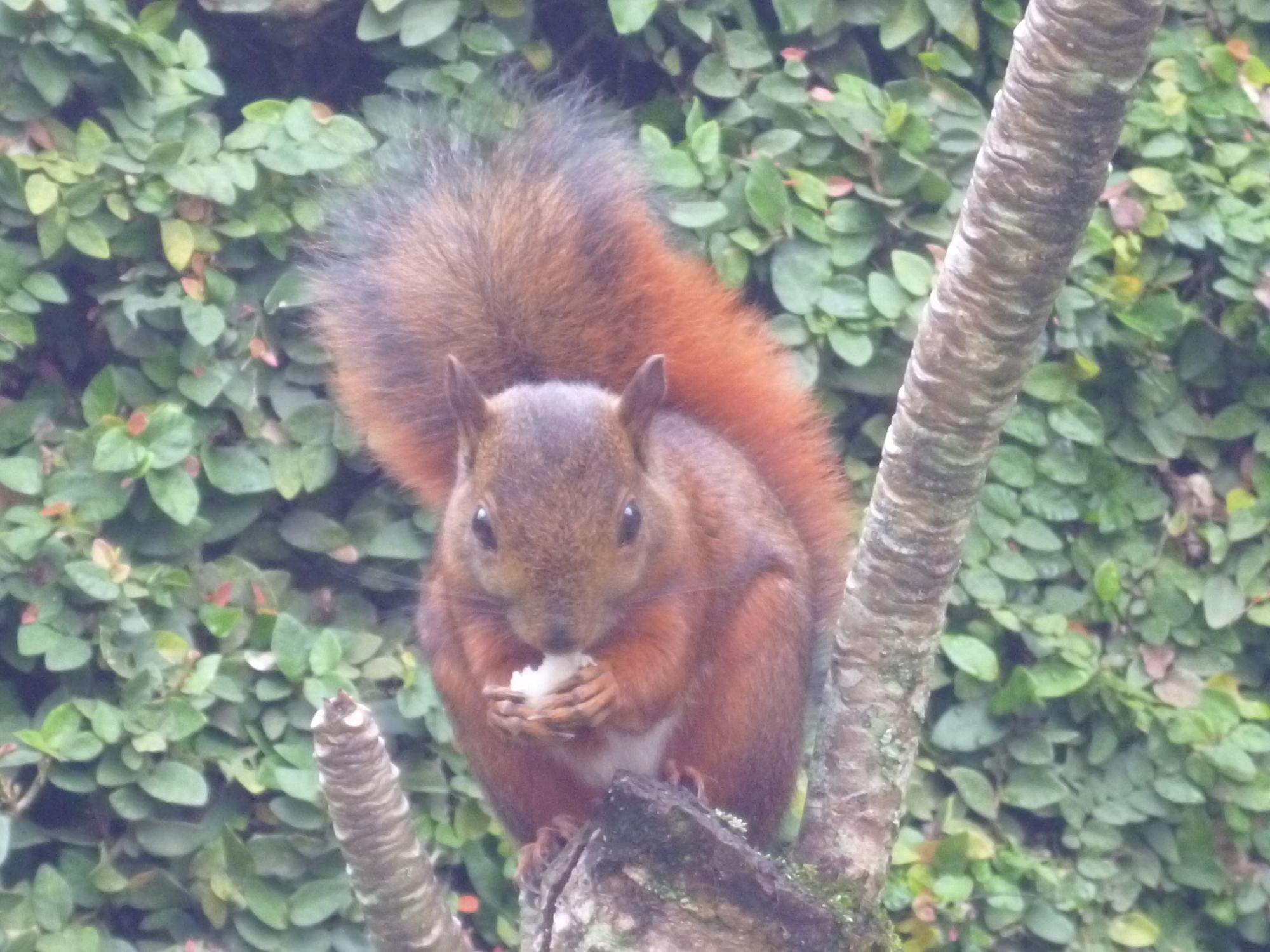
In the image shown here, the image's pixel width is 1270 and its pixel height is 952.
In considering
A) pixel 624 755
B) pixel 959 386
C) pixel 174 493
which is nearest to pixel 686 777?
pixel 624 755

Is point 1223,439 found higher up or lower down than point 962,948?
higher up

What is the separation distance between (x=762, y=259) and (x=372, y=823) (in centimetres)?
143

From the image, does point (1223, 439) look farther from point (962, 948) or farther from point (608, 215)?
point (608, 215)

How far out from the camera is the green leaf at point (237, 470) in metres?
2.70

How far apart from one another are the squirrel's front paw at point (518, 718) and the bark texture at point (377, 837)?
139 millimetres

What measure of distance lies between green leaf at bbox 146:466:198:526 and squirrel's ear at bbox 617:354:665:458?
0.81 meters

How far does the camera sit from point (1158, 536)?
131 inches

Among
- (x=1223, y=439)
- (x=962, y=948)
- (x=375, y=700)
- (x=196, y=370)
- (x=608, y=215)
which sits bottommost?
(x=962, y=948)

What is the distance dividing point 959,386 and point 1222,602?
163cm

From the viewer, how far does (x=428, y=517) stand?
2.84 metres

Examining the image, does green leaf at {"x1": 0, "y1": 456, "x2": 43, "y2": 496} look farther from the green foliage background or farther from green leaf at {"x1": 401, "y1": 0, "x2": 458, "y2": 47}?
green leaf at {"x1": 401, "y1": 0, "x2": 458, "y2": 47}

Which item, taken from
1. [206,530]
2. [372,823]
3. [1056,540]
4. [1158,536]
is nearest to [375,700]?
[206,530]

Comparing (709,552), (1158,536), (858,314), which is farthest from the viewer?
(1158,536)

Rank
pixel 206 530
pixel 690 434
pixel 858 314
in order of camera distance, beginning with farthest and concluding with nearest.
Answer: pixel 858 314
pixel 206 530
pixel 690 434
